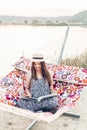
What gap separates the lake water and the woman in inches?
155

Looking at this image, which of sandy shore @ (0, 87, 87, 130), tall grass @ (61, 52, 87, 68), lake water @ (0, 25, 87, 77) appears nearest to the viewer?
sandy shore @ (0, 87, 87, 130)

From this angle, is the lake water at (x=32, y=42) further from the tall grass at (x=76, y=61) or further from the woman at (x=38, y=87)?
the woman at (x=38, y=87)

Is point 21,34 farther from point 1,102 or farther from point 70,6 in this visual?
point 1,102

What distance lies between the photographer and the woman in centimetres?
499

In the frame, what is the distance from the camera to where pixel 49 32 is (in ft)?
48.7

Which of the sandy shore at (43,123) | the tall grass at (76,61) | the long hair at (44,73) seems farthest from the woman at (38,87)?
the tall grass at (76,61)

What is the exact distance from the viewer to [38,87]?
16.9 feet

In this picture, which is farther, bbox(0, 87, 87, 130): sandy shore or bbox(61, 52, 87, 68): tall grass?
bbox(61, 52, 87, 68): tall grass

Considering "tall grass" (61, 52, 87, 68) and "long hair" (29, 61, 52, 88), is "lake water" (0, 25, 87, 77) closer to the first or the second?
"tall grass" (61, 52, 87, 68)

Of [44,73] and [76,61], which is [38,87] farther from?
[76,61]

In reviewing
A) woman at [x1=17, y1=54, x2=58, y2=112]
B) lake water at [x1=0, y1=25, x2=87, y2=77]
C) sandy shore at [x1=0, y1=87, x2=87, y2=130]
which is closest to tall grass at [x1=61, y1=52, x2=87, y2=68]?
lake water at [x1=0, y1=25, x2=87, y2=77]

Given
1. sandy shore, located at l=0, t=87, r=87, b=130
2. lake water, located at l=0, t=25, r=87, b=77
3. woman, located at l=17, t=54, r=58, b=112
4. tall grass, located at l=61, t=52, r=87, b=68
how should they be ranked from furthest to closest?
1. lake water, located at l=0, t=25, r=87, b=77
2. tall grass, located at l=61, t=52, r=87, b=68
3. sandy shore, located at l=0, t=87, r=87, b=130
4. woman, located at l=17, t=54, r=58, b=112

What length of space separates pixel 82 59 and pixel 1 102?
483 cm

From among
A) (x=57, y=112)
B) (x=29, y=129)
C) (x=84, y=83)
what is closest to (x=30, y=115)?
(x=57, y=112)
